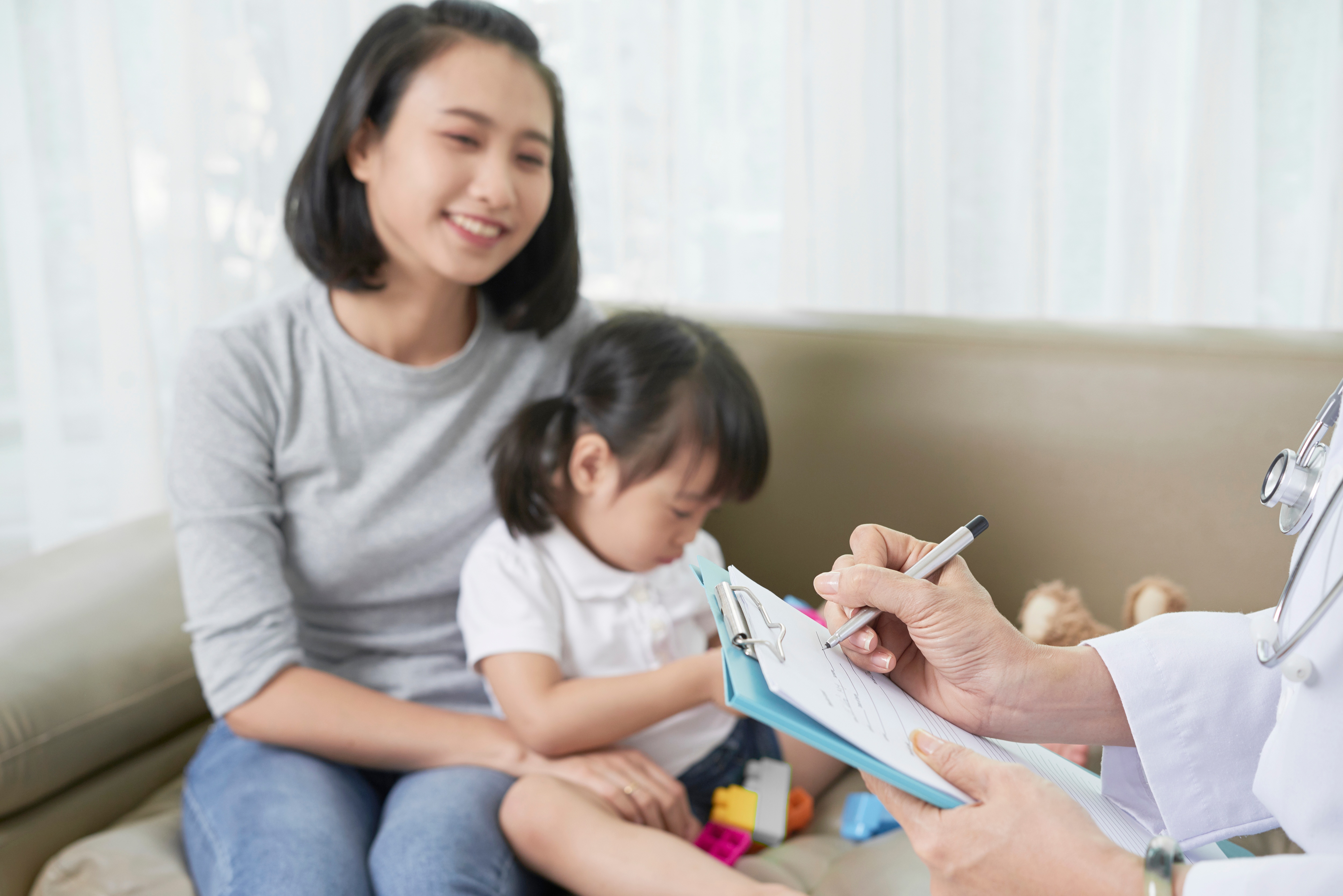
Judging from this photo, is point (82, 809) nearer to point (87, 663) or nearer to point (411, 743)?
point (87, 663)

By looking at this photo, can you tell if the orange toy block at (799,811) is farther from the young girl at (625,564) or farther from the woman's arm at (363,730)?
the woman's arm at (363,730)

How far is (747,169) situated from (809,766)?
1205mm

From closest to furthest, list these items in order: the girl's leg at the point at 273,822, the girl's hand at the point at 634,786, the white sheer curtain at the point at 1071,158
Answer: the girl's leg at the point at 273,822, the girl's hand at the point at 634,786, the white sheer curtain at the point at 1071,158

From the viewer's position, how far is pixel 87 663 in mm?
1041

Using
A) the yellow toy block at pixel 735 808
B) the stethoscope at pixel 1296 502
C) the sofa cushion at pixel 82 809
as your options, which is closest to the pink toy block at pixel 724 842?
the yellow toy block at pixel 735 808

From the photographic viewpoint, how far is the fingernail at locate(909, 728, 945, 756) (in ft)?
1.71

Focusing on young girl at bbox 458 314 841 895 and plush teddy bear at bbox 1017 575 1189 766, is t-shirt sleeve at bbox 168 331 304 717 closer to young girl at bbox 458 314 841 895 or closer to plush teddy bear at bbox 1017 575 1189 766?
young girl at bbox 458 314 841 895

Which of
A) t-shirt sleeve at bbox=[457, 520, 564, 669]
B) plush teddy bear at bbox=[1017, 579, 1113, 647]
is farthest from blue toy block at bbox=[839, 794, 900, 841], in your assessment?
t-shirt sleeve at bbox=[457, 520, 564, 669]

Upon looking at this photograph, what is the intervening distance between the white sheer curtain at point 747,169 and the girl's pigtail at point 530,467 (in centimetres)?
52

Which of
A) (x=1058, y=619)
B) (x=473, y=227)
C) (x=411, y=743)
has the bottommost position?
(x=411, y=743)

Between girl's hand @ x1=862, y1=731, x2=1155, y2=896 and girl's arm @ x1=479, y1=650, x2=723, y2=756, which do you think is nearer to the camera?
girl's hand @ x1=862, y1=731, x2=1155, y2=896

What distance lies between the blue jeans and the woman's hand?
1.45 feet

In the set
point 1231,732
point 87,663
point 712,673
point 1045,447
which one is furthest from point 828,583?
point 87,663

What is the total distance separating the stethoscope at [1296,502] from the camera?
492 mm
